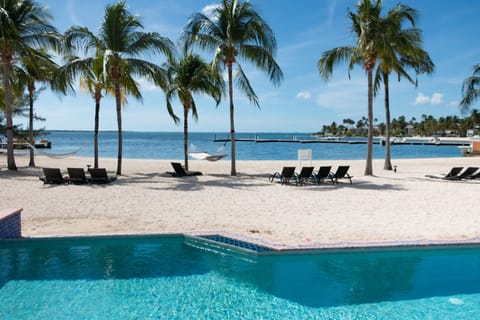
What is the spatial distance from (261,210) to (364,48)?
839 cm

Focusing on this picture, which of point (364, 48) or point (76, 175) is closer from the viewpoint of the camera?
point (76, 175)

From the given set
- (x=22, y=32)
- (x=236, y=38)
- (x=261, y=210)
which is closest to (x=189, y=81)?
(x=236, y=38)

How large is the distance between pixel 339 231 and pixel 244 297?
2.46 meters

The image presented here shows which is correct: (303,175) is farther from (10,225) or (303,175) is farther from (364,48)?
(10,225)

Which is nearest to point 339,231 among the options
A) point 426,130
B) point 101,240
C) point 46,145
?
point 101,240

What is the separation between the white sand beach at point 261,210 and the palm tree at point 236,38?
4741mm

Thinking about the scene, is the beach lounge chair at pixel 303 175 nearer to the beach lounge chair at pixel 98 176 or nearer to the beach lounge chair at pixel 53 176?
the beach lounge chair at pixel 98 176

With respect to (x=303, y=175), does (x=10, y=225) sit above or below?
below

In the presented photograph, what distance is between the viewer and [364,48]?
1271 cm

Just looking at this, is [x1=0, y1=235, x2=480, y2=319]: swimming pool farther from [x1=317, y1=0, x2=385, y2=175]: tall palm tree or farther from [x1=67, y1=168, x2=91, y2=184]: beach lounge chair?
[x1=317, y1=0, x2=385, y2=175]: tall palm tree

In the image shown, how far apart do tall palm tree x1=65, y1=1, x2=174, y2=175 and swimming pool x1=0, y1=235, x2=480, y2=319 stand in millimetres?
9168

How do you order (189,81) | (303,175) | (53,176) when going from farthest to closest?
1. (189,81)
2. (303,175)
3. (53,176)

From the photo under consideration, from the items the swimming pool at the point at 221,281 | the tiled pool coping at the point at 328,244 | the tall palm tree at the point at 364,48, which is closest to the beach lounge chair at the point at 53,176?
the swimming pool at the point at 221,281

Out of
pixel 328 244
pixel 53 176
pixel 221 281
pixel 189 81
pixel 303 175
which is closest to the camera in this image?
pixel 221 281
